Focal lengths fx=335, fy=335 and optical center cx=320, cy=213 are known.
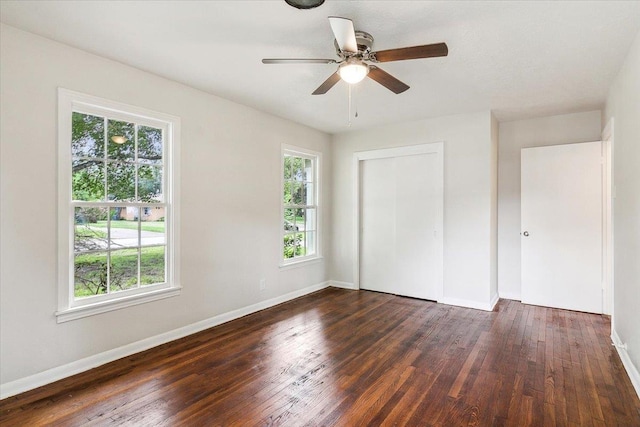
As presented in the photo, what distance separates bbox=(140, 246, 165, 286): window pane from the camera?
3150mm

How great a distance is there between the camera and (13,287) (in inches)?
92.2

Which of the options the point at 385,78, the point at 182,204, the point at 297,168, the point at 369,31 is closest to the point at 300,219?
the point at 297,168

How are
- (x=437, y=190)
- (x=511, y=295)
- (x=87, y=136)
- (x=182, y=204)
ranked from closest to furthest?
1. (x=87, y=136)
2. (x=182, y=204)
3. (x=437, y=190)
4. (x=511, y=295)

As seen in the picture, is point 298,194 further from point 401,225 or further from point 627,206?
point 627,206

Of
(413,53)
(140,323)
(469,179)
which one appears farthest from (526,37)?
(140,323)

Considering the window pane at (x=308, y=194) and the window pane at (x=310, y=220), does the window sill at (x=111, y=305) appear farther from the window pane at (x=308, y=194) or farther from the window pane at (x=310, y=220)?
the window pane at (x=308, y=194)

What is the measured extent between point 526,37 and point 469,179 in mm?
2169

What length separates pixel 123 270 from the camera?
3.00m

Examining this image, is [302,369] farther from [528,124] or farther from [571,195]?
[528,124]

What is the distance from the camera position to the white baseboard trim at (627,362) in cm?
237

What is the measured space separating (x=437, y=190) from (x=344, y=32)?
10.3 feet

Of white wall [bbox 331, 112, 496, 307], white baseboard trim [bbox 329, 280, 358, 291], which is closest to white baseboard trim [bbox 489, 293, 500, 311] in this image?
white wall [bbox 331, 112, 496, 307]

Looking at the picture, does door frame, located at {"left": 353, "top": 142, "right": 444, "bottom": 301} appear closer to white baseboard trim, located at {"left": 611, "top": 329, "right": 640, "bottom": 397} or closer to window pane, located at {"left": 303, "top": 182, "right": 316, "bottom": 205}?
window pane, located at {"left": 303, "top": 182, "right": 316, "bottom": 205}

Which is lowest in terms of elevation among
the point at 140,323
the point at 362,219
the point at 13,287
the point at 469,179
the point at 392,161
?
the point at 140,323
